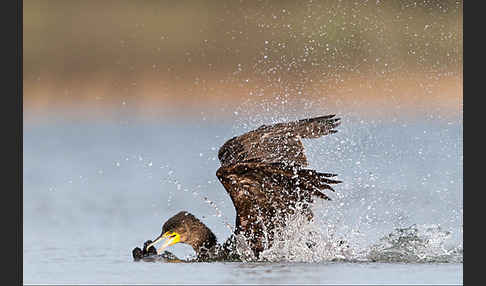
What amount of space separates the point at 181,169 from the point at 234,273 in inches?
179

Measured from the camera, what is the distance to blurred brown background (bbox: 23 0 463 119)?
54.7 feet

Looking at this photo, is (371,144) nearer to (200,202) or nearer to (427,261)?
(200,202)

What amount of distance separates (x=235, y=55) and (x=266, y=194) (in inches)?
283

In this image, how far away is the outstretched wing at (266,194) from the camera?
413 inches

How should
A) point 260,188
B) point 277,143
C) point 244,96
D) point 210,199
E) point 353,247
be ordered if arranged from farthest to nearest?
1. point 244,96
2. point 210,199
3. point 277,143
4. point 260,188
5. point 353,247

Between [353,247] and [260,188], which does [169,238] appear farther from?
[353,247]

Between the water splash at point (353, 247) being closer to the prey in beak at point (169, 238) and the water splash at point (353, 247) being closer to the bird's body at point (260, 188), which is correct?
the bird's body at point (260, 188)

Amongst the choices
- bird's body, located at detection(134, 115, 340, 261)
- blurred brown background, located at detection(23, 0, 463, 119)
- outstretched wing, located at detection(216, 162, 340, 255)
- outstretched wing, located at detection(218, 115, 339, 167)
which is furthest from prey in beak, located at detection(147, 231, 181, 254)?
blurred brown background, located at detection(23, 0, 463, 119)

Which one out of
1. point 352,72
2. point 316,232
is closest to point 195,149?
point 352,72

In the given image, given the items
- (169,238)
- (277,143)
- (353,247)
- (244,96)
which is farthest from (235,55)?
(353,247)

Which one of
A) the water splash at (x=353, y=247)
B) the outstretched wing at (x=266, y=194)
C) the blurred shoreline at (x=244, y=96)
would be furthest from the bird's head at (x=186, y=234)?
the blurred shoreline at (x=244, y=96)

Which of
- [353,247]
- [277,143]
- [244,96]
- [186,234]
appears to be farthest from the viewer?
[244,96]

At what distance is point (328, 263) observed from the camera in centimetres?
1015

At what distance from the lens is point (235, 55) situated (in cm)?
1767
